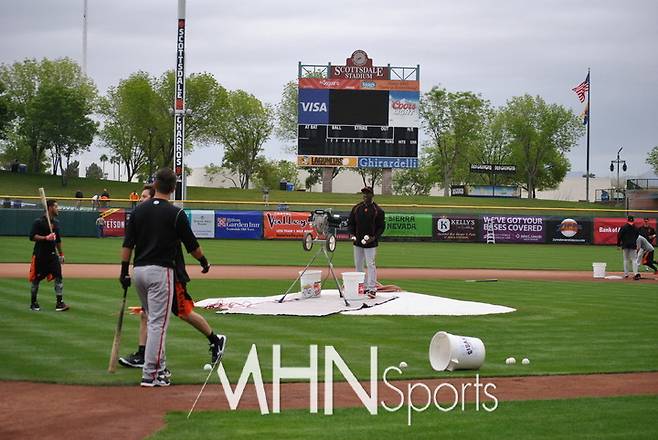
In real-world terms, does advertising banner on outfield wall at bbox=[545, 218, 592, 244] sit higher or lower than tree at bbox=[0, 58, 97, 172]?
lower

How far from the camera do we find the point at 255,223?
147ft

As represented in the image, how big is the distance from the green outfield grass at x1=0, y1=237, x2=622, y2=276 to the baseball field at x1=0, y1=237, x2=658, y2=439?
972 cm

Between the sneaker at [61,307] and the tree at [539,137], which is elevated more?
the tree at [539,137]

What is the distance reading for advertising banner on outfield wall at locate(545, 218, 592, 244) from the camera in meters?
47.4

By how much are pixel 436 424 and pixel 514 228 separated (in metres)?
40.7

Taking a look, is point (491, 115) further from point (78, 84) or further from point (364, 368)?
point (364, 368)

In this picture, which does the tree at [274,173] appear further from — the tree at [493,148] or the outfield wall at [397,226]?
the outfield wall at [397,226]

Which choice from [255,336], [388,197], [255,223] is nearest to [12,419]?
[255,336]

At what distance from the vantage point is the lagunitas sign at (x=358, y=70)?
4991cm

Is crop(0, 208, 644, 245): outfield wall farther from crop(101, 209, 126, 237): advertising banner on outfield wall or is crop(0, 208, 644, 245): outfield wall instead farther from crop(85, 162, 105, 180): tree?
crop(85, 162, 105, 180): tree

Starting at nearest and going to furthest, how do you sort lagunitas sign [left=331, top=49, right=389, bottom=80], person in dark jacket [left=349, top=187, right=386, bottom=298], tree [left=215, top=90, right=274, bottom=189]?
person in dark jacket [left=349, top=187, right=386, bottom=298] → lagunitas sign [left=331, top=49, right=389, bottom=80] → tree [left=215, top=90, right=274, bottom=189]

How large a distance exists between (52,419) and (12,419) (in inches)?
13.6

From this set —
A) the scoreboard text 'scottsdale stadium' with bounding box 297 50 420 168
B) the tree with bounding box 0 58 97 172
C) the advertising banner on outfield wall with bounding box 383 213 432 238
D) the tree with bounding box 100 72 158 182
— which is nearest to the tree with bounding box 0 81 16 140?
the tree with bounding box 0 58 97 172

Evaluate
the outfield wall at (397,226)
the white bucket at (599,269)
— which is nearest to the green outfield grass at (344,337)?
the white bucket at (599,269)
